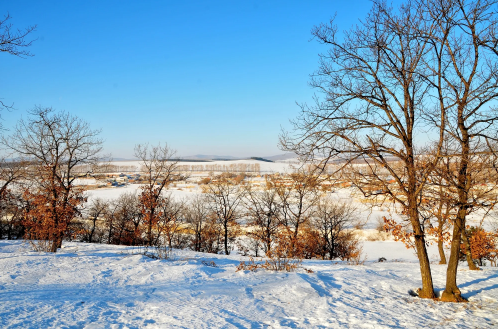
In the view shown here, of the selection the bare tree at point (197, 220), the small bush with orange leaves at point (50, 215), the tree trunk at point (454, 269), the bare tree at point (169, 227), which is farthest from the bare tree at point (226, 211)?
the tree trunk at point (454, 269)

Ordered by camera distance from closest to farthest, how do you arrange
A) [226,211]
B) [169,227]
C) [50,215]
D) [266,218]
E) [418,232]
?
1. [418,232]
2. [50,215]
3. [169,227]
4. [266,218]
5. [226,211]

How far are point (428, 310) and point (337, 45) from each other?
20.4 ft

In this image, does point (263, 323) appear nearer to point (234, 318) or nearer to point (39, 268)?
point (234, 318)

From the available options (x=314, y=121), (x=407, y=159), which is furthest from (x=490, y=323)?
(x=314, y=121)

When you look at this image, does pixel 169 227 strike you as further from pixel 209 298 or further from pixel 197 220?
pixel 197 220

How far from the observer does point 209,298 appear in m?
5.88

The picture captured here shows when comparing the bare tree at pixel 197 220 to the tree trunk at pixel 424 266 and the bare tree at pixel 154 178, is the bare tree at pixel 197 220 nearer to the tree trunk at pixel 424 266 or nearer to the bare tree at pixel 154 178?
the bare tree at pixel 154 178

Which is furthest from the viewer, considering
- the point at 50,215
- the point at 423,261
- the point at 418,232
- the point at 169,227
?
the point at 169,227

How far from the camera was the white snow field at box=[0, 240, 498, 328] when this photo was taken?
473cm

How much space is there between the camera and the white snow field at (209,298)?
15.5 ft

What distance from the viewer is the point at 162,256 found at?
10.5m

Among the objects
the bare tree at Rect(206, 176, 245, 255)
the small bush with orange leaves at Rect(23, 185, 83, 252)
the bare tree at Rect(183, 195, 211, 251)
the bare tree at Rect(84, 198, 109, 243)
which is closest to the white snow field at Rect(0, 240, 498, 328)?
the small bush with orange leaves at Rect(23, 185, 83, 252)

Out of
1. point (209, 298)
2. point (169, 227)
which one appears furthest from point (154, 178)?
point (209, 298)

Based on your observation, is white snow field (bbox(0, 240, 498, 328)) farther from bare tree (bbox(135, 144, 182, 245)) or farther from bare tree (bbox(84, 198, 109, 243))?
bare tree (bbox(84, 198, 109, 243))
